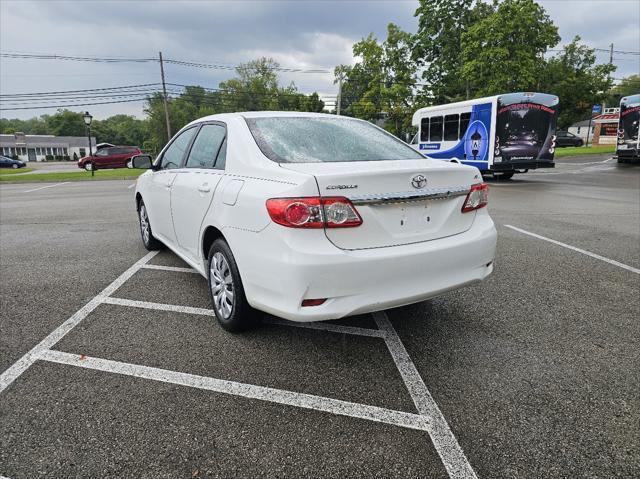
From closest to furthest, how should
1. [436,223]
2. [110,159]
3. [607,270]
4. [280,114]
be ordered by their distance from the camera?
1. [436,223]
2. [280,114]
3. [607,270]
4. [110,159]

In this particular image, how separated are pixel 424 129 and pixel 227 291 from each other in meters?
17.8

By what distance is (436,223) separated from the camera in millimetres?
2869

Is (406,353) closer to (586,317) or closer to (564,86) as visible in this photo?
(586,317)

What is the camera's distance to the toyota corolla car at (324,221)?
8.21 ft

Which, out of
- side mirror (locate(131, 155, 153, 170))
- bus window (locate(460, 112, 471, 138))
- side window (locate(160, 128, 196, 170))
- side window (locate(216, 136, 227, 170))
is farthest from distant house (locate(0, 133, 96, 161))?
side window (locate(216, 136, 227, 170))

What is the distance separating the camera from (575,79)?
37.5m

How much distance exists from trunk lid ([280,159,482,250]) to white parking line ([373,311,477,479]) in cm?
79

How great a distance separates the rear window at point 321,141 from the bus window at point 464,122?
13.9 meters

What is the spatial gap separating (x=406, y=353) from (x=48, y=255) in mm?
4908

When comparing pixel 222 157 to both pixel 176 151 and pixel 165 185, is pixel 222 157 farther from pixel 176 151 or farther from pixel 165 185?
pixel 176 151

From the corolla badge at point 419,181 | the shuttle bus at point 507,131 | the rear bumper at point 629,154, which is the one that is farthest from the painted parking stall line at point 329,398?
the rear bumper at point 629,154

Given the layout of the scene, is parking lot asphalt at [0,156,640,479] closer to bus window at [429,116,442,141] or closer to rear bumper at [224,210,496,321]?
rear bumper at [224,210,496,321]

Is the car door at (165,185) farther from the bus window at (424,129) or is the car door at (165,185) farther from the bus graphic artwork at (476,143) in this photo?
the bus window at (424,129)

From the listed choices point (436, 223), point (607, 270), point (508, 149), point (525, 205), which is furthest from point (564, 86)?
point (436, 223)
